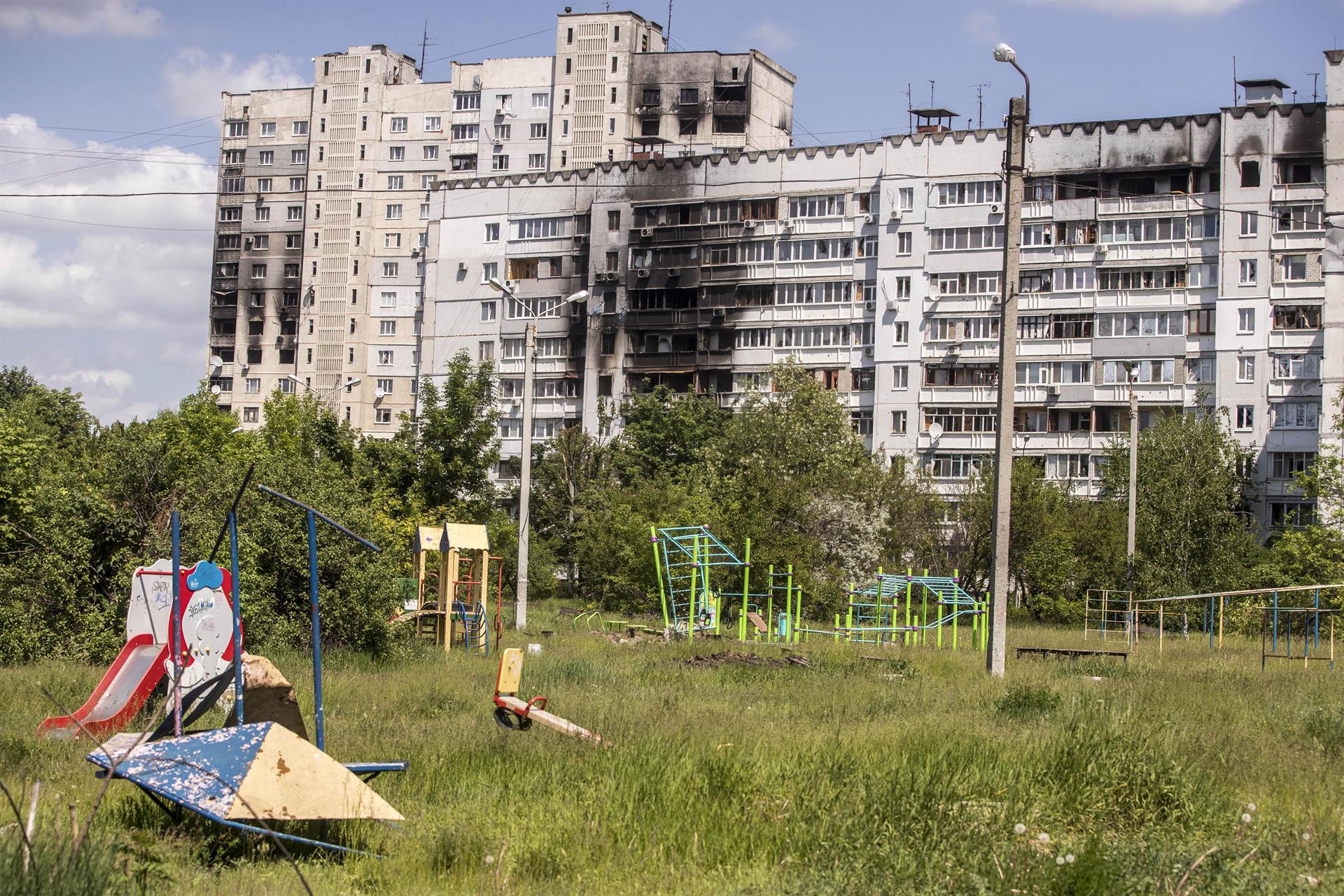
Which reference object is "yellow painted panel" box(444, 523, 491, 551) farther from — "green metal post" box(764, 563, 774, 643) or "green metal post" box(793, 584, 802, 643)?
"green metal post" box(793, 584, 802, 643)

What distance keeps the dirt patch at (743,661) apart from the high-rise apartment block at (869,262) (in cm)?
3437

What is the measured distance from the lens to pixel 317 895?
7641 mm

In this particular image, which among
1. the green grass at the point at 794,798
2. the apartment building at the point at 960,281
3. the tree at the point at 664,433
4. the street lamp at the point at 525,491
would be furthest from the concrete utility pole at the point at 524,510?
the tree at the point at 664,433

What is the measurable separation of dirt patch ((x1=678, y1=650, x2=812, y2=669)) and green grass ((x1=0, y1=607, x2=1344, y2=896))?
16.8 ft

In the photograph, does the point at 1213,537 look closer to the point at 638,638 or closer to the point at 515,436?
the point at 638,638

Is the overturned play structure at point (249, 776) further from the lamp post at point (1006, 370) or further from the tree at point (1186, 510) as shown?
the tree at point (1186, 510)

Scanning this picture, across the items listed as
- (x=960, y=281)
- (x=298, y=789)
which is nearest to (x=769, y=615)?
(x=298, y=789)

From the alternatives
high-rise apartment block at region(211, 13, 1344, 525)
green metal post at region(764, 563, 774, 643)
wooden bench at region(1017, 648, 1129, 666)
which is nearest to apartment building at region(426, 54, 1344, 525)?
high-rise apartment block at region(211, 13, 1344, 525)

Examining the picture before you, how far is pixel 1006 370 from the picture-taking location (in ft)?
68.4

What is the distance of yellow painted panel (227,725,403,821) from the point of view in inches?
319

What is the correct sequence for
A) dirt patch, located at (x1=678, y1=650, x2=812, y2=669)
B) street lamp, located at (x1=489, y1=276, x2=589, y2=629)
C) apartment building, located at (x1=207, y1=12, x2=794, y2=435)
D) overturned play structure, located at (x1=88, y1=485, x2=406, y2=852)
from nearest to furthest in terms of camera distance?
overturned play structure, located at (x1=88, y1=485, x2=406, y2=852)
dirt patch, located at (x1=678, y1=650, x2=812, y2=669)
street lamp, located at (x1=489, y1=276, x2=589, y2=629)
apartment building, located at (x1=207, y1=12, x2=794, y2=435)

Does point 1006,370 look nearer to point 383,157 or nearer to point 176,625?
point 176,625

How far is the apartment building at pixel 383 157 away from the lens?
90125mm

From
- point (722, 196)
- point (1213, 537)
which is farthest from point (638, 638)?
point (722, 196)
